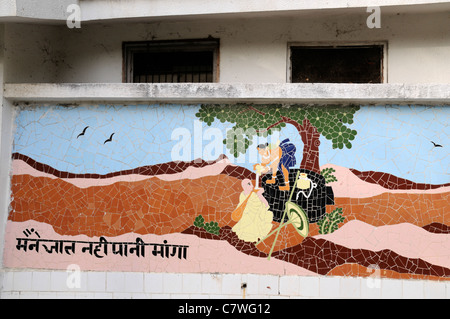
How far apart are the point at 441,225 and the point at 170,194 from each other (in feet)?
8.43

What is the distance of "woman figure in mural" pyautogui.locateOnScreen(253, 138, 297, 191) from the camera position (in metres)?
4.12

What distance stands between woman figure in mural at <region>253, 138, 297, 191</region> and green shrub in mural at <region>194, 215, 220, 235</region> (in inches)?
26.1

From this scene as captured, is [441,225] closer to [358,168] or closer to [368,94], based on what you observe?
[358,168]

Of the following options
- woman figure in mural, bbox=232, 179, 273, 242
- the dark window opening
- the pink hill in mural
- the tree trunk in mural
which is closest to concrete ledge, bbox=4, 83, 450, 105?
the tree trunk in mural

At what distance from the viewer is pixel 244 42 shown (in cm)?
481

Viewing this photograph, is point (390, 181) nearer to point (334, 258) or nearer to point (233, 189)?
point (334, 258)

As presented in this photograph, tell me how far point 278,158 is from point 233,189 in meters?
0.53

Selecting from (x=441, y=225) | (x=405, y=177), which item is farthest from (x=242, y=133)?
(x=441, y=225)

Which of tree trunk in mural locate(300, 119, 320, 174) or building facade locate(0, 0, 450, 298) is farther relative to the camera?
tree trunk in mural locate(300, 119, 320, 174)

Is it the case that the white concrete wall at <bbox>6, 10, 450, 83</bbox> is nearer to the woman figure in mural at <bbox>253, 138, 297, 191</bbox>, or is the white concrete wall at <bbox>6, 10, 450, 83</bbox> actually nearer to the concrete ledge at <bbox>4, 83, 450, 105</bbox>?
the concrete ledge at <bbox>4, 83, 450, 105</bbox>

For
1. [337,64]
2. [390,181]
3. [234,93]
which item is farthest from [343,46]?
[390,181]

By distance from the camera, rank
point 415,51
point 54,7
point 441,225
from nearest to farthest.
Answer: point 441,225 < point 54,7 < point 415,51

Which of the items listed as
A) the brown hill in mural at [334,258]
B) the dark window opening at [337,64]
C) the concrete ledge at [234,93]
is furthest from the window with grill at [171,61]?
the brown hill in mural at [334,258]
